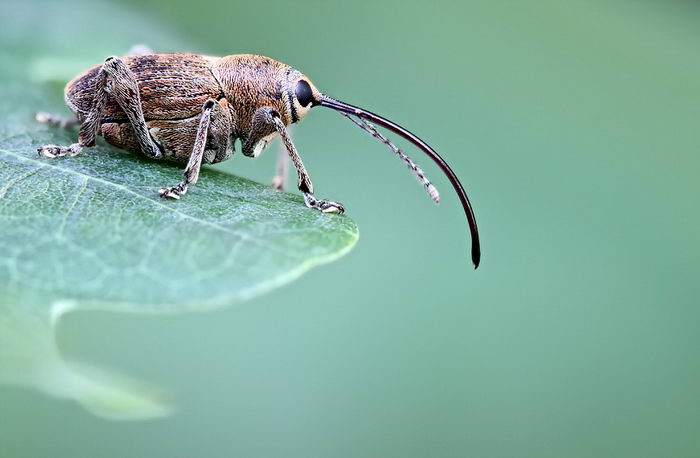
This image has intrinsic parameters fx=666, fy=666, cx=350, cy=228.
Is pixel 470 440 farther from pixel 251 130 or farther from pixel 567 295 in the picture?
pixel 251 130

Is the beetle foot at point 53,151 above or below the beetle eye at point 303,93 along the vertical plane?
below

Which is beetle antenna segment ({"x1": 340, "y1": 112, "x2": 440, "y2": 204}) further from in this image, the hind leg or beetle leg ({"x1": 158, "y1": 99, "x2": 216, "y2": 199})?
the hind leg

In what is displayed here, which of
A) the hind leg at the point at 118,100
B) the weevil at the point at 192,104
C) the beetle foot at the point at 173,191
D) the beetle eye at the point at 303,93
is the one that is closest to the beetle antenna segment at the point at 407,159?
the weevil at the point at 192,104

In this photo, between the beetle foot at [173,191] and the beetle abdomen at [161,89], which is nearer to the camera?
the beetle foot at [173,191]

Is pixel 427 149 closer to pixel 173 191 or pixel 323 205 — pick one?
pixel 323 205

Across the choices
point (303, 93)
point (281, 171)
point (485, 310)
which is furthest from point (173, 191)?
point (485, 310)

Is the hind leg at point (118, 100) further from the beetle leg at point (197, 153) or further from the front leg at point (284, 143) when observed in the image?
the front leg at point (284, 143)

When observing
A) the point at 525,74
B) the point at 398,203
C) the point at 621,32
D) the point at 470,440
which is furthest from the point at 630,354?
the point at 621,32
